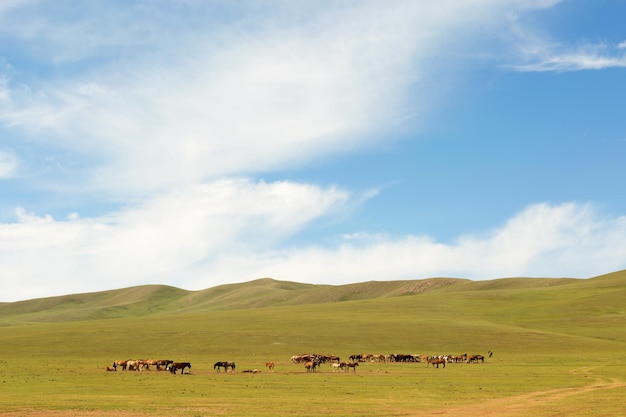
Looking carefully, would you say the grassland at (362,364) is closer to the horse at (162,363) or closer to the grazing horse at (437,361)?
the grazing horse at (437,361)

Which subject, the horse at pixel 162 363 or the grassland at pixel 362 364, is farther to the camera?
the horse at pixel 162 363

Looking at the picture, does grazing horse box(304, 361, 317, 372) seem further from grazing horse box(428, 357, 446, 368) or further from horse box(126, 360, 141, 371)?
horse box(126, 360, 141, 371)

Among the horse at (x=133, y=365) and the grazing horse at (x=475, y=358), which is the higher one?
the horse at (x=133, y=365)

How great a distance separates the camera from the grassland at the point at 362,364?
94.7 ft

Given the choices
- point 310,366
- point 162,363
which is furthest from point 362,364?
point 162,363

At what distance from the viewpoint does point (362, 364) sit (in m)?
58.2

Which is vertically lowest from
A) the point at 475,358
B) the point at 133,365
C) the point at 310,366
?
the point at 475,358

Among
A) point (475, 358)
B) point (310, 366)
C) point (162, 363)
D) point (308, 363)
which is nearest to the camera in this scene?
point (310, 366)

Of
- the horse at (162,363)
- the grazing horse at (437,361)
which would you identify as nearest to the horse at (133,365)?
the horse at (162,363)

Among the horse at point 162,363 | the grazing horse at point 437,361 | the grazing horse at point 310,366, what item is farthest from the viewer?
the grazing horse at point 437,361

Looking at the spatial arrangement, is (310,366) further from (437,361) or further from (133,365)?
(133,365)

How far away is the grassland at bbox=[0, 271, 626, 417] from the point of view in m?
28.9

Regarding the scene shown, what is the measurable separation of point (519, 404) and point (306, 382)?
14685 millimetres

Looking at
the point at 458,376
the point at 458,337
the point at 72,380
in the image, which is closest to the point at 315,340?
the point at 458,337
